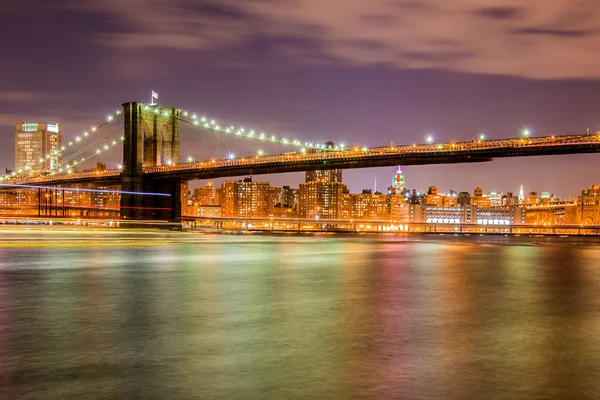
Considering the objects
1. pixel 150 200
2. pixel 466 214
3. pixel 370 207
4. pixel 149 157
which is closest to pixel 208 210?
pixel 370 207

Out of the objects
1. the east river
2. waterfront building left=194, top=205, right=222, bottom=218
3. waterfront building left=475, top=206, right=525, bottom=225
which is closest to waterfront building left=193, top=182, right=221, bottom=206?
waterfront building left=194, top=205, right=222, bottom=218

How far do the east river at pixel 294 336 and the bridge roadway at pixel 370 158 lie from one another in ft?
145

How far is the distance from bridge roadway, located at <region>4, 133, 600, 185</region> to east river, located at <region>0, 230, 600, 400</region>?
4435 cm

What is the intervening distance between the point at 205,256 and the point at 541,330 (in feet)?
→ 47.4

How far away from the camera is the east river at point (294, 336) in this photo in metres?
5.48

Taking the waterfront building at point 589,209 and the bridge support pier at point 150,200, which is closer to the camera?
the bridge support pier at point 150,200

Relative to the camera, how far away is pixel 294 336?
756cm

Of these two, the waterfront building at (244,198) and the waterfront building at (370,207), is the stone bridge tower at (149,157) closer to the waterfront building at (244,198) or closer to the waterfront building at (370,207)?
the waterfront building at (244,198)

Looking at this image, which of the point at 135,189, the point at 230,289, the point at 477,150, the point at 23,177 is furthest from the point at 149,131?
the point at 230,289

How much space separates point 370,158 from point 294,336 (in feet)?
189

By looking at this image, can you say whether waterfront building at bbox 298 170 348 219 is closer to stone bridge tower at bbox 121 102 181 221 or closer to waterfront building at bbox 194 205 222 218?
waterfront building at bbox 194 205 222 218

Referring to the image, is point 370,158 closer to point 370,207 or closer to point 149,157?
point 149,157

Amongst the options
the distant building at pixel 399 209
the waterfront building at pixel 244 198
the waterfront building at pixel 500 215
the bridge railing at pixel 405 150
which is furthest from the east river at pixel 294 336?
the distant building at pixel 399 209

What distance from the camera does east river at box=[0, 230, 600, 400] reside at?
5480 mm
